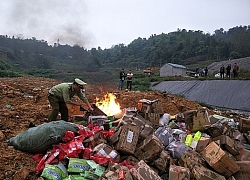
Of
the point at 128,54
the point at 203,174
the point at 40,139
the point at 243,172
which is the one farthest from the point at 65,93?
the point at 128,54

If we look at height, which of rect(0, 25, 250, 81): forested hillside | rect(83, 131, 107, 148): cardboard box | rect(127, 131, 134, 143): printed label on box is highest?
rect(0, 25, 250, 81): forested hillside

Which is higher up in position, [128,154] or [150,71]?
[150,71]

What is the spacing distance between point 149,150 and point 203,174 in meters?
0.84

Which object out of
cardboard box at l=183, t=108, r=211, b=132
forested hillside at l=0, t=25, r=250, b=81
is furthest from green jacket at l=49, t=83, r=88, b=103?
forested hillside at l=0, t=25, r=250, b=81

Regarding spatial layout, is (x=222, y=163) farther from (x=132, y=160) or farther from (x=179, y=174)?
(x=132, y=160)

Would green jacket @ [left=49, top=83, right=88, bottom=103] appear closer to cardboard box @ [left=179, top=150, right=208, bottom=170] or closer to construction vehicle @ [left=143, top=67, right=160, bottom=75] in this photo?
cardboard box @ [left=179, top=150, right=208, bottom=170]

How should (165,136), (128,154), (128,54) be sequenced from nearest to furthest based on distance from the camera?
(128,154), (165,136), (128,54)

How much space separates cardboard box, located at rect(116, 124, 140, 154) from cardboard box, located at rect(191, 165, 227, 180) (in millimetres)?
944

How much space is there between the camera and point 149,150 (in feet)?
11.7

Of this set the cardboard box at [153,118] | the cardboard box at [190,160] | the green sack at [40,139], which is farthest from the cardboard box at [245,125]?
the green sack at [40,139]

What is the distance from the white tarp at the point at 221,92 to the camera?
1172 centimetres

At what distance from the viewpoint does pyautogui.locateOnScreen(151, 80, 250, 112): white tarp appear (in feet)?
38.4

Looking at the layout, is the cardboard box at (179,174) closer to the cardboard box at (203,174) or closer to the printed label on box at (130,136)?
the cardboard box at (203,174)

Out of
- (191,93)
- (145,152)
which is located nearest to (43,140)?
(145,152)
